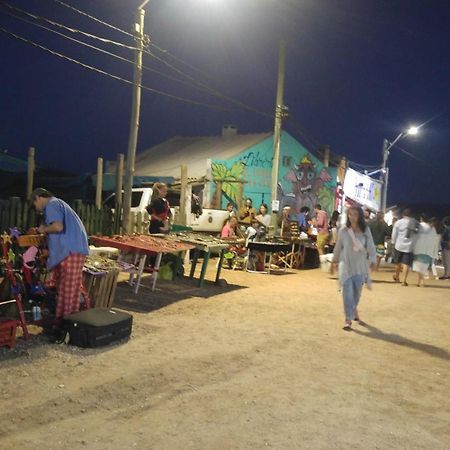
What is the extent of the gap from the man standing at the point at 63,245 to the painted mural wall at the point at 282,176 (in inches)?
571

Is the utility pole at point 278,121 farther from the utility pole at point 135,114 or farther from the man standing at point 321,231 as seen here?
the utility pole at point 135,114

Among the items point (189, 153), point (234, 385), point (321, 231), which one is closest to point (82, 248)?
point (234, 385)

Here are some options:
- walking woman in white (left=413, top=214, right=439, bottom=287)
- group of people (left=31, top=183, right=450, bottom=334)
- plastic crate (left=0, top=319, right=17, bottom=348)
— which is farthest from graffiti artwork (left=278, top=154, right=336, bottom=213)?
plastic crate (left=0, top=319, right=17, bottom=348)

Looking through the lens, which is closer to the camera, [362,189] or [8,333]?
[8,333]

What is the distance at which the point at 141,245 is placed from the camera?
30.4 feet

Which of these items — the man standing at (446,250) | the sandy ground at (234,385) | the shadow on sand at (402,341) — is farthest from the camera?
the man standing at (446,250)

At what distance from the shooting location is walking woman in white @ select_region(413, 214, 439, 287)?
13.4 metres

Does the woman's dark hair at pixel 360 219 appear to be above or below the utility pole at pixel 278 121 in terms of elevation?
below

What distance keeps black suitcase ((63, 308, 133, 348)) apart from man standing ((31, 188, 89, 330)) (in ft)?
0.96

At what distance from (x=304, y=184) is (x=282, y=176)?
1.51 metres

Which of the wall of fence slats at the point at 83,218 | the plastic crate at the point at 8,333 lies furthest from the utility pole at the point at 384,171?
the plastic crate at the point at 8,333

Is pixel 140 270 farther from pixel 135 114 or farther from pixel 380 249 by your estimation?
pixel 380 249

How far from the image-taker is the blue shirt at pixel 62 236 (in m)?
6.56

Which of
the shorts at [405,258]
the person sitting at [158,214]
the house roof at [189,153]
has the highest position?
the house roof at [189,153]
